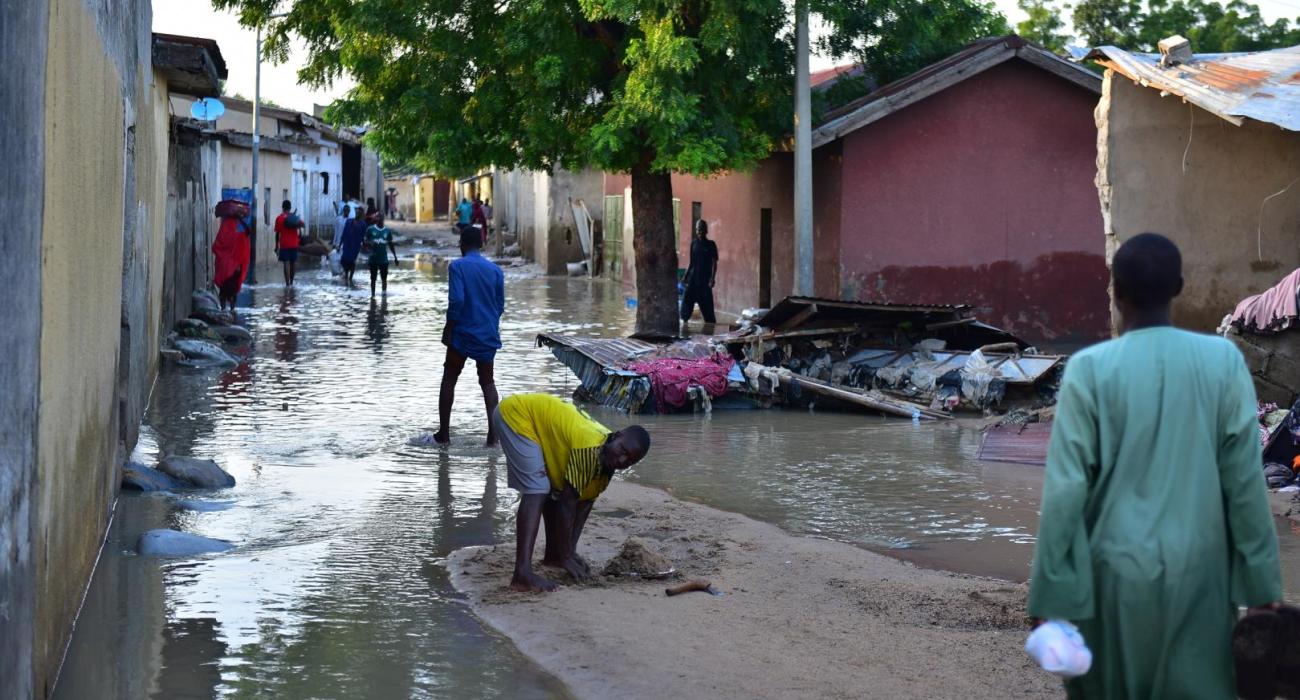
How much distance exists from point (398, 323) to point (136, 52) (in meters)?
11.3

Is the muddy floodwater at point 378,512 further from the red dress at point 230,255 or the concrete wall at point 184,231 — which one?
the red dress at point 230,255

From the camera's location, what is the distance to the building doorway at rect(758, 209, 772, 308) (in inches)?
889

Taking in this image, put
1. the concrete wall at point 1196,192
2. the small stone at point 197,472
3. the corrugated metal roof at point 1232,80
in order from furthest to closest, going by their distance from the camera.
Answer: the concrete wall at point 1196,192 → the corrugated metal roof at point 1232,80 → the small stone at point 197,472

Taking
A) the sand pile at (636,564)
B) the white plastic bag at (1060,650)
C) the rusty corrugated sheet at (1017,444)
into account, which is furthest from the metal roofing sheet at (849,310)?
the white plastic bag at (1060,650)

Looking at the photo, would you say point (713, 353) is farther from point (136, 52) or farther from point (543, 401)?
point (543, 401)

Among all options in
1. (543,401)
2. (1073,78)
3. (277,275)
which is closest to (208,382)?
(543,401)

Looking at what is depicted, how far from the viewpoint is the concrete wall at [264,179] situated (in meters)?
31.1

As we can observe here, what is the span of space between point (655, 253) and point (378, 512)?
1085cm

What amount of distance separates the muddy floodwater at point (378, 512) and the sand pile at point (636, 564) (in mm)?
850

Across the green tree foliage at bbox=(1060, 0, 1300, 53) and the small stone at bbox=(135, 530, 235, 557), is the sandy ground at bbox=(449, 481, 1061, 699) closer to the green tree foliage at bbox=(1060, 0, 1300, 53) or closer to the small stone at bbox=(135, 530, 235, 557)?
the small stone at bbox=(135, 530, 235, 557)

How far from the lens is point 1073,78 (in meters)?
19.4

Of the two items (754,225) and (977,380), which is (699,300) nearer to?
(754,225)

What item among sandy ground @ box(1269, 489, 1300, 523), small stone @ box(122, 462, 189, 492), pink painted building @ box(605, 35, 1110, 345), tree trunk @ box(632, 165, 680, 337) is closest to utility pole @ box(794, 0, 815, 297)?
pink painted building @ box(605, 35, 1110, 345)

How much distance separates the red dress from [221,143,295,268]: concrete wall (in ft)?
34.9
